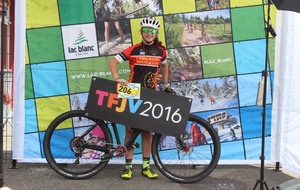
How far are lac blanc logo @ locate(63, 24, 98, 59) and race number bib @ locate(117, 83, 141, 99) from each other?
774mm

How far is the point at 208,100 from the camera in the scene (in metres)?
5.07

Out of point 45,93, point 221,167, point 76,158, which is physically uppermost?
point 45,93

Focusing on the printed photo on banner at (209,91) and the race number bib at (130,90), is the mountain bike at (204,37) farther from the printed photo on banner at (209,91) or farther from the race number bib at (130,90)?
the race number bib at (130,90)

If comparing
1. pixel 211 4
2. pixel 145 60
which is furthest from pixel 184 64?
pixel 211 4

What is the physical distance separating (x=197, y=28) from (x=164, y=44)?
0.48 m

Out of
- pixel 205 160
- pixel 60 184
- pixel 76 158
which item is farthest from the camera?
pixel 205 160

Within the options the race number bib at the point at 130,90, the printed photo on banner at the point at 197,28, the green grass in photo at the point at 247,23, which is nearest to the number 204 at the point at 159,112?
the race number bib at the point at 130,90

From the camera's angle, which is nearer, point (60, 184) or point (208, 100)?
point (60, 184)

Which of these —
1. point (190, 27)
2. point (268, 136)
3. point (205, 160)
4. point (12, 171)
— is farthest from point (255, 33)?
point (12, 171)

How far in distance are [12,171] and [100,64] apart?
1780mm

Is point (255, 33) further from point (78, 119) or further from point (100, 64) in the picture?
point (78, 119)

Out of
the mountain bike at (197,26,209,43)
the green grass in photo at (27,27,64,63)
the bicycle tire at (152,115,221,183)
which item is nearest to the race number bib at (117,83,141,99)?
the bicycle tire at (152,115,221,183)

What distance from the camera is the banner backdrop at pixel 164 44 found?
193 inches

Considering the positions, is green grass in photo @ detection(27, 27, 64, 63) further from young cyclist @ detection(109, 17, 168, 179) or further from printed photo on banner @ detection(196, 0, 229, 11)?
printed photo on banner @ detection(196, 0, 229, 11)
